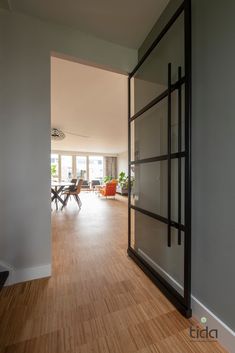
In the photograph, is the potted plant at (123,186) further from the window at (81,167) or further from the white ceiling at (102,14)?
the white ceiling at (102,14)

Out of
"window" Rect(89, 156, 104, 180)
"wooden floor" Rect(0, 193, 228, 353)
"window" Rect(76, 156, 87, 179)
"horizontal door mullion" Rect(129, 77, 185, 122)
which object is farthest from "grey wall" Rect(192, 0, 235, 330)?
"window" Rect(89, 156, 104, 180)

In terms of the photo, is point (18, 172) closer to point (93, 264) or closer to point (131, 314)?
point (93, 264)

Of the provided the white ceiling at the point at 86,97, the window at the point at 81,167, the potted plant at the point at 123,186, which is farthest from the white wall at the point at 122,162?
the white ceiling at the point at 86,97

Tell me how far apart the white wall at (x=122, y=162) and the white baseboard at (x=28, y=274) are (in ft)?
30.4

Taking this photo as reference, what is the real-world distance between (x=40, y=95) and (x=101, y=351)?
223 centimetres

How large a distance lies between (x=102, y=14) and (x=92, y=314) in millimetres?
2788

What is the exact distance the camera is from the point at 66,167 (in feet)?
37.9

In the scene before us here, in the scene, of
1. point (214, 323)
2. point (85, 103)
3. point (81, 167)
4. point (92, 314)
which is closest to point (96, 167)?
point (81, 167)

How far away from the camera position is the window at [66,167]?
1143cm

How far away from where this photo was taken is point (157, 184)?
190 cm

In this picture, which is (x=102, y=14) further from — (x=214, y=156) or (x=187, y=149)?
(x=214, y=156)

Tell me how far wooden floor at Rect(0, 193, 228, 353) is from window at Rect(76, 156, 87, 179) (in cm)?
985

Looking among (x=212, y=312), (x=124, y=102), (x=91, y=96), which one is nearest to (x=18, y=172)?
(x=212, y=312)

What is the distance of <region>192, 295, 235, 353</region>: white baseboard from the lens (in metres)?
1.09
